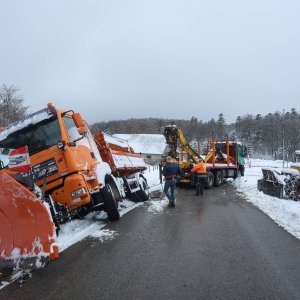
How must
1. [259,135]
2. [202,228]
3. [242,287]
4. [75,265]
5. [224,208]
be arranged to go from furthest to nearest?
[259,135] < [224,208] < [202,228] < [75,265] < [242,287]

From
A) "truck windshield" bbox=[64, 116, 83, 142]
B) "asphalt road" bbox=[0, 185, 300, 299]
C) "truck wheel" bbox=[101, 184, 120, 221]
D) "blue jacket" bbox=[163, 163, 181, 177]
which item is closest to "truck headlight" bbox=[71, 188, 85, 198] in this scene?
"asphalt road" bbox=[0, 185, 300, 299]

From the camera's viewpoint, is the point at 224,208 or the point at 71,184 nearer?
the point at 71,184

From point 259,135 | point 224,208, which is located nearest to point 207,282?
point 224,208

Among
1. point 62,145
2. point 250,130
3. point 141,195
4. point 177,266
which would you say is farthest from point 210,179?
point 250,130

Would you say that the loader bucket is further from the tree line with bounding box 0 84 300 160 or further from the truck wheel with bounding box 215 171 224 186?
the tree line with bounding box 0 84 300 160

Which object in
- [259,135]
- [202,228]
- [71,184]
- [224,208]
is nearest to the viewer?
[71,184]

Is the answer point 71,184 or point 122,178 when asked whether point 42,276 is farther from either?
point 122,178

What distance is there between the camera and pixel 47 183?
7.41m

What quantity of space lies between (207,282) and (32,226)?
2.49 metres

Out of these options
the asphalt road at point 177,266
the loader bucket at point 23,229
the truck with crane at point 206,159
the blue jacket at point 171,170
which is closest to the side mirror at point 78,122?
the asphalt road at point 177,266

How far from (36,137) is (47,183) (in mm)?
1069

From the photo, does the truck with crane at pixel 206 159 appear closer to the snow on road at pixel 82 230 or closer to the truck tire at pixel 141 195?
the truck tire at pixel 141 195

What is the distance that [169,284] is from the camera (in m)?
4.52

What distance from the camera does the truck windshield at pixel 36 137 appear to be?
7625 millimetres
